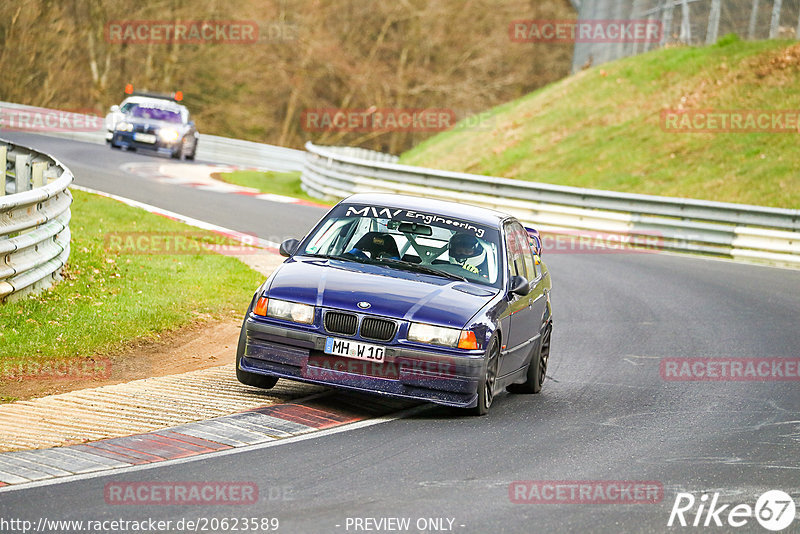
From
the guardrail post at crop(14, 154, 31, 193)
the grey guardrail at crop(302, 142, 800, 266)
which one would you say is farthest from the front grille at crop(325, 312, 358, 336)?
the grey guardrail at crop(302, 142, 800, 266)

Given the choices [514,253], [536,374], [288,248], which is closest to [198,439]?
[288,248]

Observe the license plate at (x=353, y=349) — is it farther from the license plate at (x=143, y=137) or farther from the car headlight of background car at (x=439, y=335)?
the license plate at (x=143, y=137)

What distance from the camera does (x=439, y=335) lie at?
8352 millimetres

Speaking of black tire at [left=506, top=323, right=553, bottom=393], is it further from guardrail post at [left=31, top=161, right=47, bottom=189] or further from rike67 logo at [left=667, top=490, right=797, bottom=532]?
guardrail post at [left=31, top=161, right=47, bottom=189]

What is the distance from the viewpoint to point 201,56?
59438 mm

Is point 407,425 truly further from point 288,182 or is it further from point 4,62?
point 4,62

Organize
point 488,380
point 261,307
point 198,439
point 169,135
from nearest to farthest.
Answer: point 198,439 < point 261,307 < point 488,380 < point 169,135

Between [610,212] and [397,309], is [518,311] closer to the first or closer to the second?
[397,309]

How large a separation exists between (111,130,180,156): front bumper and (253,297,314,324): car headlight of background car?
27405 mm

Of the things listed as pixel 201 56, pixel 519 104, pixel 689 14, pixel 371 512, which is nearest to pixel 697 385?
pixel 371 512

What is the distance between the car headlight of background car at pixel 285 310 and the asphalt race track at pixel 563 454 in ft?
3.03

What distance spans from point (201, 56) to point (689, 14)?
28996 millimetres

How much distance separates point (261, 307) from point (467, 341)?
4.96ft

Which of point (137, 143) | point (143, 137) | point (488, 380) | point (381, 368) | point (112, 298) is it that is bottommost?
point (137, 143)
